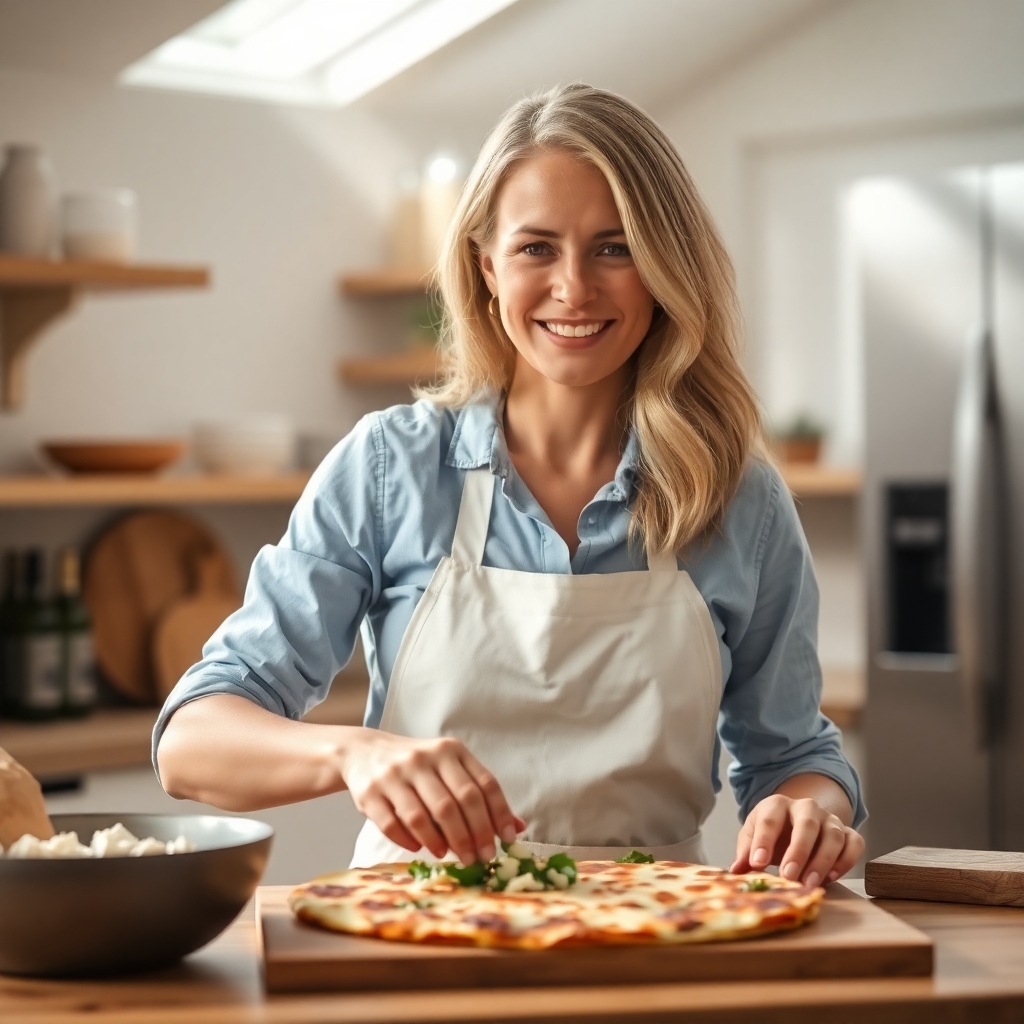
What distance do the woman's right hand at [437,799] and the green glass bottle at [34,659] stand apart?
79.1 inches

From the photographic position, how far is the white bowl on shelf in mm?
3525

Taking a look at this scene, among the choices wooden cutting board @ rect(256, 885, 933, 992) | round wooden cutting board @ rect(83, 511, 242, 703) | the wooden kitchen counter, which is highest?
round wooden cutting board @ rect(83, 511, 242, 703)

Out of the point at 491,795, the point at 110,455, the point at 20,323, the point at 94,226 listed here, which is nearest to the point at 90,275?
the point at 94,226

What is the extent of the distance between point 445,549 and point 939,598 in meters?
2.06

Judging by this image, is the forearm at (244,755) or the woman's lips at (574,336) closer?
the forearm at (244,755)

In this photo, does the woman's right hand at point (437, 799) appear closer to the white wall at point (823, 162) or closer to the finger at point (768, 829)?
the finger at point (768, 829)

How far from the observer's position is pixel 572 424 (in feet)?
6.20

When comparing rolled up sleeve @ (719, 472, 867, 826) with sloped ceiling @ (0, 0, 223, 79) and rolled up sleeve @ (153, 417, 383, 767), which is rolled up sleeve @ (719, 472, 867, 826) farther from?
sloped ceiling @ (0, 0, 223, 79)

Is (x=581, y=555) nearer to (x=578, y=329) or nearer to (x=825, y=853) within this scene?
(x=578, y=329)

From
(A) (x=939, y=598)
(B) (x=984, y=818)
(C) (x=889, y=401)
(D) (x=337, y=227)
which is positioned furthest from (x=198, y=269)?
(B) (x=984, y=818)

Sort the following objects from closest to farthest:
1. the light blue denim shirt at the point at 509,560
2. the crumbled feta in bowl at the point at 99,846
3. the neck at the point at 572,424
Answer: the crumbled feta in bowl at the point at 99,846
the light blue denim shirt at the point at 509,560
the neck at the point at 572,424

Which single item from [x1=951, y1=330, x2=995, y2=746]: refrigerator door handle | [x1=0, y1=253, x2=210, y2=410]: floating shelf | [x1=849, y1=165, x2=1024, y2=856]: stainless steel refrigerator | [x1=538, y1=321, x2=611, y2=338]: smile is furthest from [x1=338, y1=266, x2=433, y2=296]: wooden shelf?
[x1=538, y1=321, x2=611, y2=338]: smile

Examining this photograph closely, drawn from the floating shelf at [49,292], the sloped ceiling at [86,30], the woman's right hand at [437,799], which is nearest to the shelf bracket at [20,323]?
the floating shelf at [49,292]

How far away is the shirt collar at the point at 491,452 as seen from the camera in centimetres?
182
